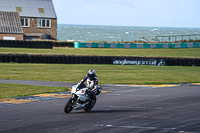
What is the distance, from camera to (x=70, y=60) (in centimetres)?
3559

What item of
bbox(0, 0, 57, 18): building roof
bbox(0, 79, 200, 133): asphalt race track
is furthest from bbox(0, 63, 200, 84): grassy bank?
bbox(0, 0, 57, 18): building roof

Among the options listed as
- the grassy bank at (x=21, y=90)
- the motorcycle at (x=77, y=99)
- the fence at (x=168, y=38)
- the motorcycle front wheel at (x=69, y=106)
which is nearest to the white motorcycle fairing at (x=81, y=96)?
the motorcycle at (x=77, y=99)

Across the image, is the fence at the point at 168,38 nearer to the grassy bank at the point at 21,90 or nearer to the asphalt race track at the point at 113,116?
the grassy bank at the point at 21,90

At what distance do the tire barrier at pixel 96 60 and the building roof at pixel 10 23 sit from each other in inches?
1072

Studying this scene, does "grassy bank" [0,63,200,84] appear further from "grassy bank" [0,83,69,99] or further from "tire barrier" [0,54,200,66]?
"grassy bank" [0,83,69,99]

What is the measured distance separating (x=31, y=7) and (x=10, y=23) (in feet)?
27.5

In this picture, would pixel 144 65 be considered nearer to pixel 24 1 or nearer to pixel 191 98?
pixel 191 98

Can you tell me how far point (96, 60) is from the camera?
35.8 m

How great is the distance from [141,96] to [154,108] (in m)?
3.84

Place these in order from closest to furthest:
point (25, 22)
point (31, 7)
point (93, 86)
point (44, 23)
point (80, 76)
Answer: point (93, 86)
point (80, 76)
point (25, 22)
point (44, 23)
point (31, 7)

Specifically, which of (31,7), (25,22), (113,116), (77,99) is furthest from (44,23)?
(113,116)

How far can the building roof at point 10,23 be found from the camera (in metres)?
60.8

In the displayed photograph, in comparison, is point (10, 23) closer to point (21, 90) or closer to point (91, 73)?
point (21, 90)

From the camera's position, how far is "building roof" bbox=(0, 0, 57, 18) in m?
68.1
